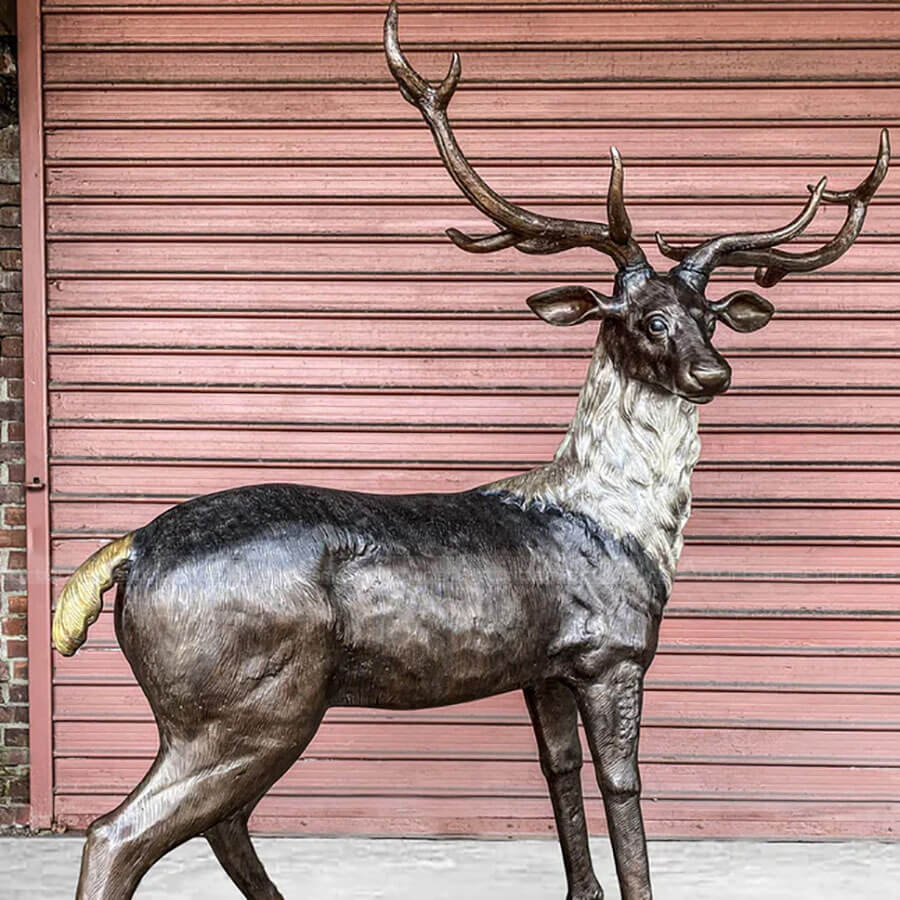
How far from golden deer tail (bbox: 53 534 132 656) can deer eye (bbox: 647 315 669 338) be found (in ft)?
4.24

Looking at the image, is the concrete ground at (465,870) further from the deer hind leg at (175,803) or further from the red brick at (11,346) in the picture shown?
the red brick at (11,346)

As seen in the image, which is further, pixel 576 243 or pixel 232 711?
pixel 576 243

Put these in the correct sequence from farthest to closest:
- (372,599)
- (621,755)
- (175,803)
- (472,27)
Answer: (472,27) → (621,755) → (372,599) → (175,803)

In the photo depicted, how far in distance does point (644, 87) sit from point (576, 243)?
1.24m

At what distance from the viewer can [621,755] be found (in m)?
2.62

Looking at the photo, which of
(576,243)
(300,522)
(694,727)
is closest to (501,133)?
(576,243)

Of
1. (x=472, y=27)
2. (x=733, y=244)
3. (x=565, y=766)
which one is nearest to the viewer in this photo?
(x=733, y=244)

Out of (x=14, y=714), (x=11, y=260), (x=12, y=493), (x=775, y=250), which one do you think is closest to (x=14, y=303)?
(x=11, y=260)

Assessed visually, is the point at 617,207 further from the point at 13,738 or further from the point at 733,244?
the point at 13,738

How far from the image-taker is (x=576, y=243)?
2.72m

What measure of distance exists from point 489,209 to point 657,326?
19.5 inches

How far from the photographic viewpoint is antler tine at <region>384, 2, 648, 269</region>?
2.66 meters

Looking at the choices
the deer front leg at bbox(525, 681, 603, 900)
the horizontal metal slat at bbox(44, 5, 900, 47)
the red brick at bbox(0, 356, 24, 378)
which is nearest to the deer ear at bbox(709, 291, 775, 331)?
the deer front leg at bbox(525, 681, 603, 900)

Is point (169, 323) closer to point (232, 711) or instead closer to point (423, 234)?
point (423, 234)
